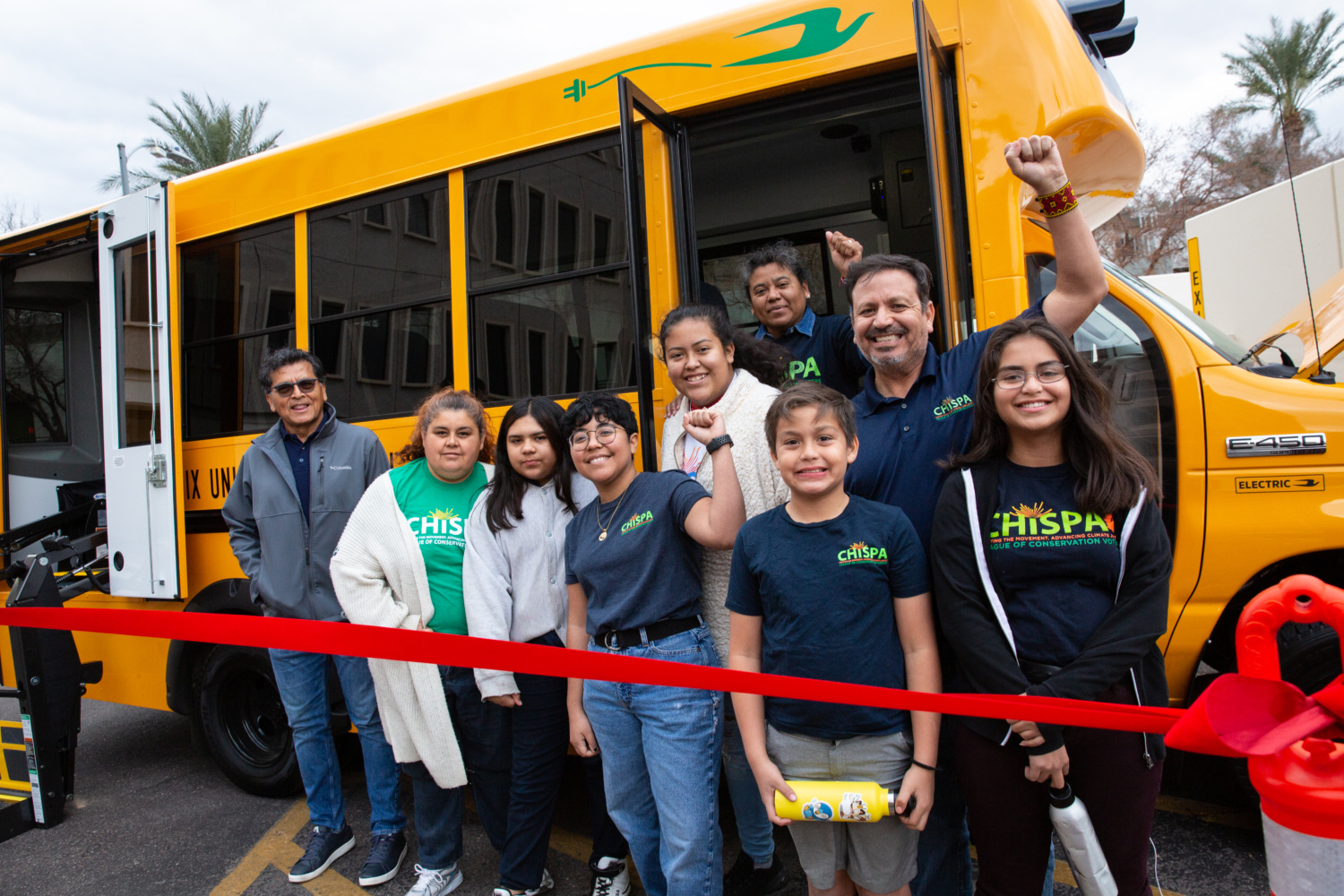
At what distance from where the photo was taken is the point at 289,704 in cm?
326

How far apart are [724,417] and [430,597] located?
122cm

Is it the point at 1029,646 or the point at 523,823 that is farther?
the point at 523,823

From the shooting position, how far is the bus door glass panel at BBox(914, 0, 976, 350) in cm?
235

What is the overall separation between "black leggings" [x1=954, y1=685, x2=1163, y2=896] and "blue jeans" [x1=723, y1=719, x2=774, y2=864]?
0.86 meters

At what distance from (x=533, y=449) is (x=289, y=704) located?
62.7 inches

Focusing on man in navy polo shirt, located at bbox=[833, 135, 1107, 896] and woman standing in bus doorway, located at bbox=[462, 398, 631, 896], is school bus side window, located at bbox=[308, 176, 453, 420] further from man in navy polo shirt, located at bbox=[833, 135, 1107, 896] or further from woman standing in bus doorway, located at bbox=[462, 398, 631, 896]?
man in navy polo shirt, located at bbox=[833, 135, 1107, 896]

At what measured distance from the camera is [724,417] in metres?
2.39

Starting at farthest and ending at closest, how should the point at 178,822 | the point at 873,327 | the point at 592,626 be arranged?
the point at 178,822, the point at 592,626, the point at 873,327

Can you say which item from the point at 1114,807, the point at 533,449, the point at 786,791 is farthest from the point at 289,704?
the point at 1114,807

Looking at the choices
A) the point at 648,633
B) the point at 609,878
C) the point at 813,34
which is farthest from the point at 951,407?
the point at 609,878

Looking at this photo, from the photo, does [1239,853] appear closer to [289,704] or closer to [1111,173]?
[1111,173]

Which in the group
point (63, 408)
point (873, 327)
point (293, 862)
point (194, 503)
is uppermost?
point (63, 408)

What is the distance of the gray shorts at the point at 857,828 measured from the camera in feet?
6.20

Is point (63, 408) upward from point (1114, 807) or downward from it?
upward
